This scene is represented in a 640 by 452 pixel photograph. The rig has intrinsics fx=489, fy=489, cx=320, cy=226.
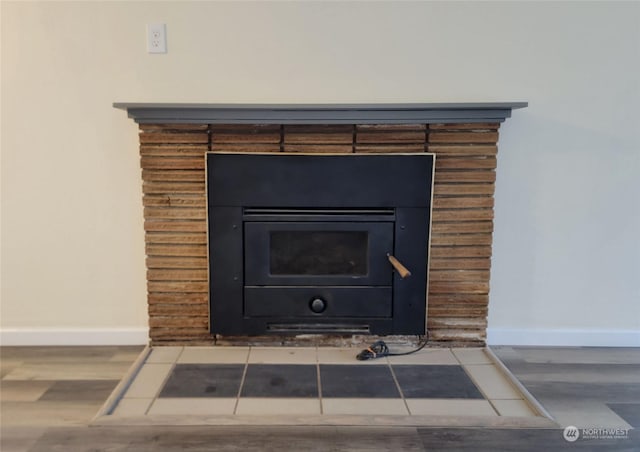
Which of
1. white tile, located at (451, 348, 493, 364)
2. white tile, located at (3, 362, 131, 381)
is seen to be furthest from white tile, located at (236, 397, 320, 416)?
white tile, located at (451, 348, 493, 364)

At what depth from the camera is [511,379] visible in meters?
1.74

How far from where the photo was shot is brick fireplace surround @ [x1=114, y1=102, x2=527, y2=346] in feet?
5.93

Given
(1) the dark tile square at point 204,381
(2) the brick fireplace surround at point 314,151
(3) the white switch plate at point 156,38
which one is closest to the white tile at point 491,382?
(2) the brick fireplace surround at point 314,151

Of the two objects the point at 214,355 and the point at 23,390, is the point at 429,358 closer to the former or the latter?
the point at 214,355

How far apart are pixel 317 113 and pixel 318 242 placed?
0.51 metres

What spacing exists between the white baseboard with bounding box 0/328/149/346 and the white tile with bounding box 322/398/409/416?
92cm

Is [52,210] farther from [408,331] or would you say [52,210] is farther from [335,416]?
[408,331]

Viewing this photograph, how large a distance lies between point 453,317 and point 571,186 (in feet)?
2.36

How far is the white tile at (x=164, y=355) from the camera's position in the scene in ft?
6.17

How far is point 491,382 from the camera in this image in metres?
1.74

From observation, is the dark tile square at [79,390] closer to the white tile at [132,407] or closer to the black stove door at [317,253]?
the white tile at [132,407]

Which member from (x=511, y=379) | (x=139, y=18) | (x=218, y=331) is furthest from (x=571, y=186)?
(x=139, y=18)

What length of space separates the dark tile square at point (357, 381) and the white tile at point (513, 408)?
323 millimetres

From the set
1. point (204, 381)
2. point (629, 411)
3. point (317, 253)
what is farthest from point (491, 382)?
point (204, 381)
